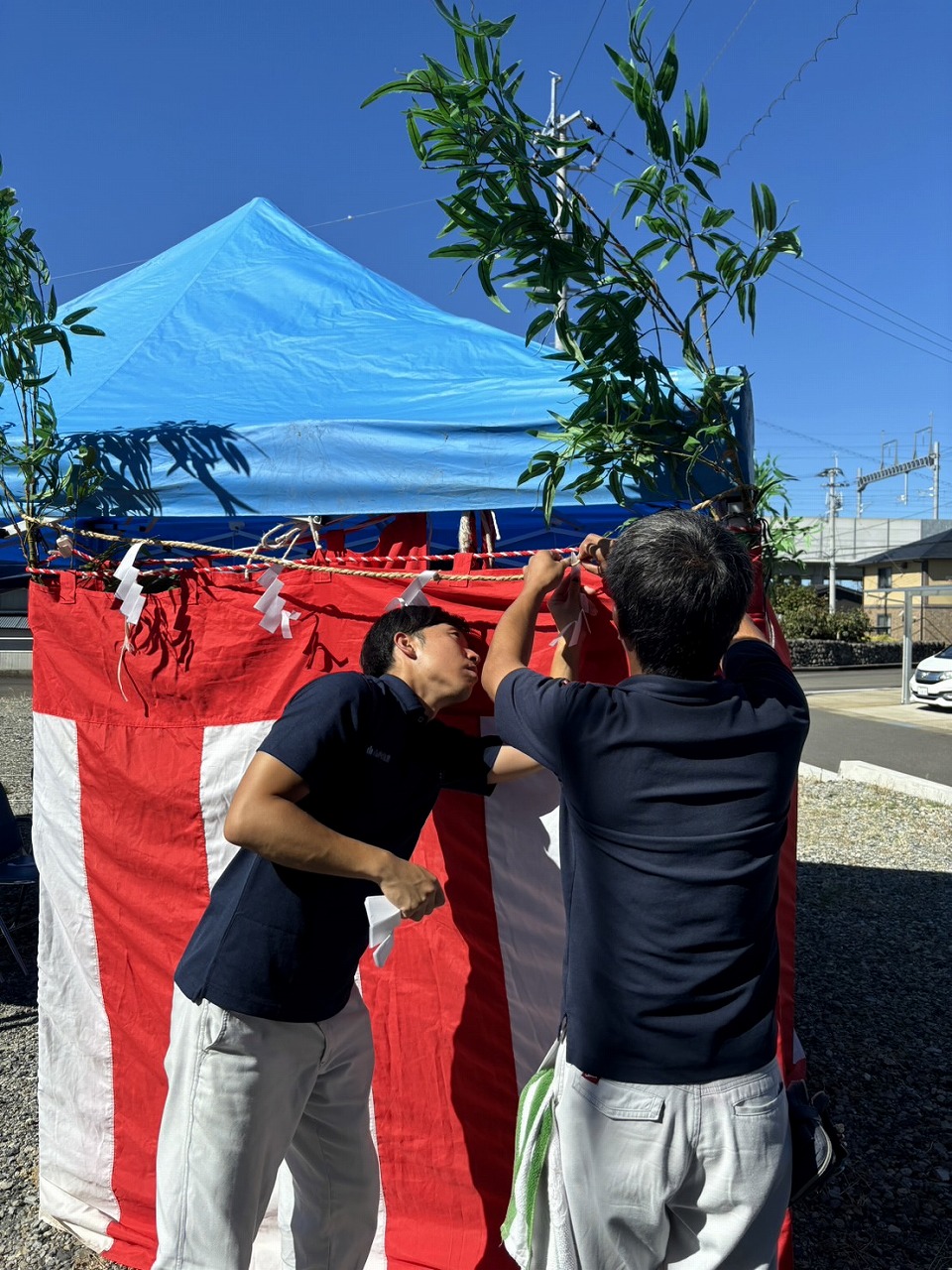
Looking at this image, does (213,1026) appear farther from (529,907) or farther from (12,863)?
(12,863)

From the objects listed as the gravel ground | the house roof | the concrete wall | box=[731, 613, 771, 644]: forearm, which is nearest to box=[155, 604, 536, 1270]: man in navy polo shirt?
box=[731, 613, 771, 644]: forearm

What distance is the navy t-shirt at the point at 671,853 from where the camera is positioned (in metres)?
1.36

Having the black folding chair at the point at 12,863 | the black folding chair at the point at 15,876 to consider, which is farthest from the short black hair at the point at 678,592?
the black folding chair at the point at 12,863

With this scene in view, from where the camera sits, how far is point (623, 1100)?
53.9 inches

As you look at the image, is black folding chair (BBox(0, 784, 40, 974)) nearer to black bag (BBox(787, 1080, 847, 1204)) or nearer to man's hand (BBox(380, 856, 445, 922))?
man's hand (BBox(380, 856, 445, 922))

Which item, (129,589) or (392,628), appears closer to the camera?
(392,628)

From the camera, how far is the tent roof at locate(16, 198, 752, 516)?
8.27 ft

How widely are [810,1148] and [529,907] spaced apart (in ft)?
2.42

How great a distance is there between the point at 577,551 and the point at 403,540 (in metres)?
1.42

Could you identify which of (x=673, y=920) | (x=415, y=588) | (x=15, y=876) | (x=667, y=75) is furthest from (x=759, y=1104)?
(x=15, y=876)

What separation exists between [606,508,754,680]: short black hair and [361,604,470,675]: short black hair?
1.73 feet

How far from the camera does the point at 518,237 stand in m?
1.85

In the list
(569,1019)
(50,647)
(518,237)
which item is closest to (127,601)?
(50,647)

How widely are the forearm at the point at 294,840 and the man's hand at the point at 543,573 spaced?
1.86 feet
